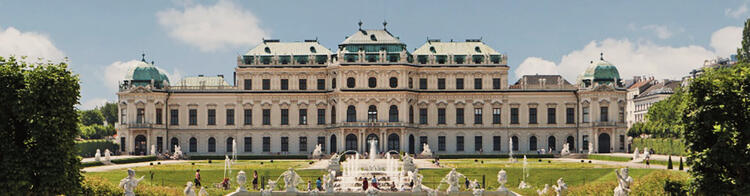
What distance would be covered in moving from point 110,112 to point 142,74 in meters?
65.7

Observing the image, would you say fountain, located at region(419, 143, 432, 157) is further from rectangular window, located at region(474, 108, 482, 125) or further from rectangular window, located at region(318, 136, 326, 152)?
rectangular window, located at region(318, 136, 326, 152)

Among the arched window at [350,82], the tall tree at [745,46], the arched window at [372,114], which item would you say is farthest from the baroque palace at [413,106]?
the tall tree at [745,46]

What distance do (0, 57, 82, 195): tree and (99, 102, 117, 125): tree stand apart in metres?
123

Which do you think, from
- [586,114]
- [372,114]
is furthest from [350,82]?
[586,114]

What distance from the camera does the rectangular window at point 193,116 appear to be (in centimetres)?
8999

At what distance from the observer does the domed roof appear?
289ft

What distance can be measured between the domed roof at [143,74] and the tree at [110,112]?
6354 cm

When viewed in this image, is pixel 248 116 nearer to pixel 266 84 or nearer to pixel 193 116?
pixel 266 84

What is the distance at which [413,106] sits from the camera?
8838cm

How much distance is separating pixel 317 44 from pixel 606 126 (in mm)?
29949

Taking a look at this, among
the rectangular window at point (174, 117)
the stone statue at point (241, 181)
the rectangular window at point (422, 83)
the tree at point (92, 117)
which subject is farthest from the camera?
the tree at point (92, 117)

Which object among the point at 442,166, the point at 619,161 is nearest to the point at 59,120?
the point at 442,166

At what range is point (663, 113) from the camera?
294 feet

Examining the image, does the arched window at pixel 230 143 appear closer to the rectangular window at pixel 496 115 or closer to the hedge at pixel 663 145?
the rectangular window at pixel 496 115
